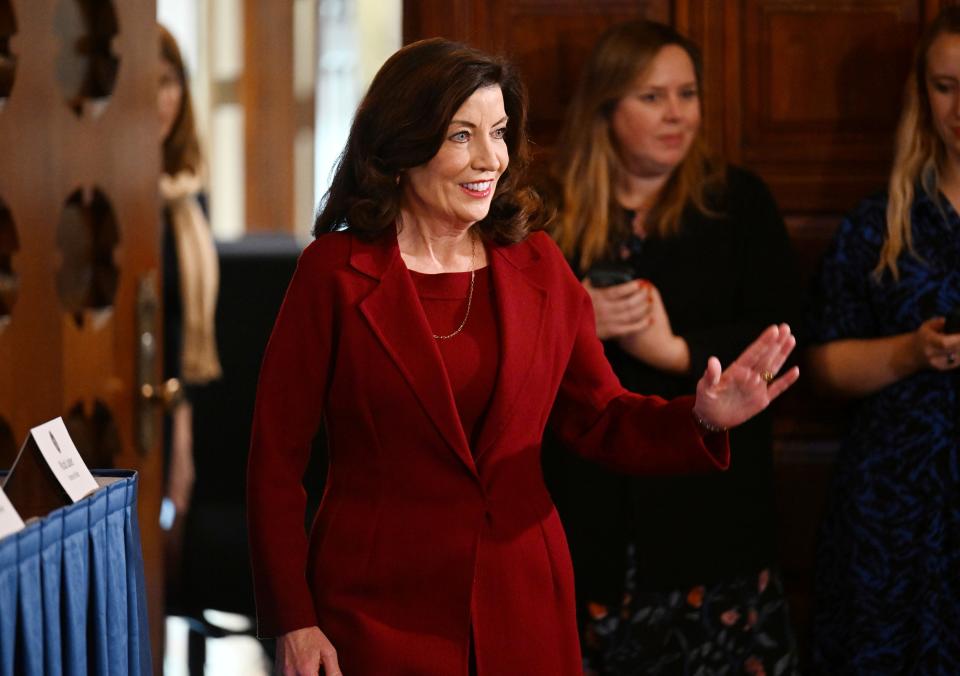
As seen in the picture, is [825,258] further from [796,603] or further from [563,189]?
[796,603]

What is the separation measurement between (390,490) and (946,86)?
170 cm

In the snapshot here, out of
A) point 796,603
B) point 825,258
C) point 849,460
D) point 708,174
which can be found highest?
point 708,174

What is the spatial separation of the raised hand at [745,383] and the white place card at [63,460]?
861mm

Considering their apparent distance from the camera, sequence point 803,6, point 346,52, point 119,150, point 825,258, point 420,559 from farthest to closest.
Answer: point 346,52
point 803,6
point 825,258
point 119,150
point 420,559

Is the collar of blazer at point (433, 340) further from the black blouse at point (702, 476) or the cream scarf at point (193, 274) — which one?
the cream scarf at point (193, 274)

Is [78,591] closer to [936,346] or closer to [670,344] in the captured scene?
[670,344]

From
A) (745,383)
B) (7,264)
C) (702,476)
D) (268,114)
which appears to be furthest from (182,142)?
(268,114)

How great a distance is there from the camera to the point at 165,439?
4562mm

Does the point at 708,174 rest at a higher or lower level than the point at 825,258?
higher

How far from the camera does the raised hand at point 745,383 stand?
6.54ft

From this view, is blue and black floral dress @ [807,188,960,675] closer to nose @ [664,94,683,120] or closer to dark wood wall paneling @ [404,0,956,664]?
dark wood wall paneling @ [404,0,956,664]

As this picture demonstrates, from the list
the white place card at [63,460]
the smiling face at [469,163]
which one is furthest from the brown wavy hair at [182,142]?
the white place card at [63,460]

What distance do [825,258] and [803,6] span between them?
2.19 feet

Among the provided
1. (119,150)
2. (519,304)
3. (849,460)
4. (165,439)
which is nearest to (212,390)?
(165,439)
